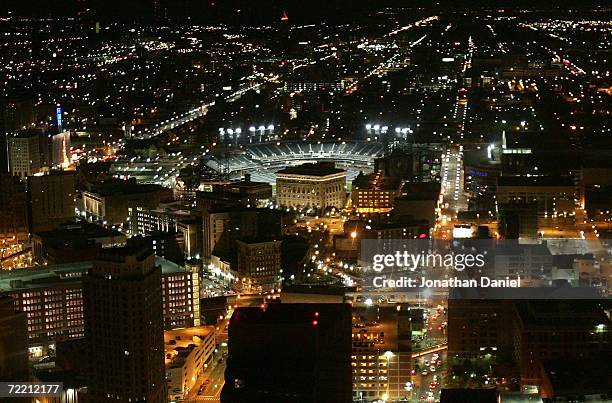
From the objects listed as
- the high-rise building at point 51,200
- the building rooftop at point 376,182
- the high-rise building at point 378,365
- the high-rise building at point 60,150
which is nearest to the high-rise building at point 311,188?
the building rooftop at point 376,182

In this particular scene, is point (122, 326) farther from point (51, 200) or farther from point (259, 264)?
point (51, 200)

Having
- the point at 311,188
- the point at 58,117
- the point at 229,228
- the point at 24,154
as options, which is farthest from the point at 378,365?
the point at 58,117

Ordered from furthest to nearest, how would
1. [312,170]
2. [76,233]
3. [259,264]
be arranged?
[312,170] < [76,233] < [259,264]

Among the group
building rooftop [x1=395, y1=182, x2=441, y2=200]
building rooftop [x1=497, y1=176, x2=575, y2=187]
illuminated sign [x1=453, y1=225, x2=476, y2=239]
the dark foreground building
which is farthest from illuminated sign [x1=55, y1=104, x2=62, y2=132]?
the dark foreground building

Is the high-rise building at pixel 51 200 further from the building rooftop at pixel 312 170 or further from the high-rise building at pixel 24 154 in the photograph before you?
the building rooftop at pixel 312 170

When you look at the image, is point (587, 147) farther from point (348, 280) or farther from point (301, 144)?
point (348, 280)

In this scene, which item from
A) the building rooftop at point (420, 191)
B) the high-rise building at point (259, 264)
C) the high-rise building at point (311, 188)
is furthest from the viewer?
the high-rise building at point (311, 188)
